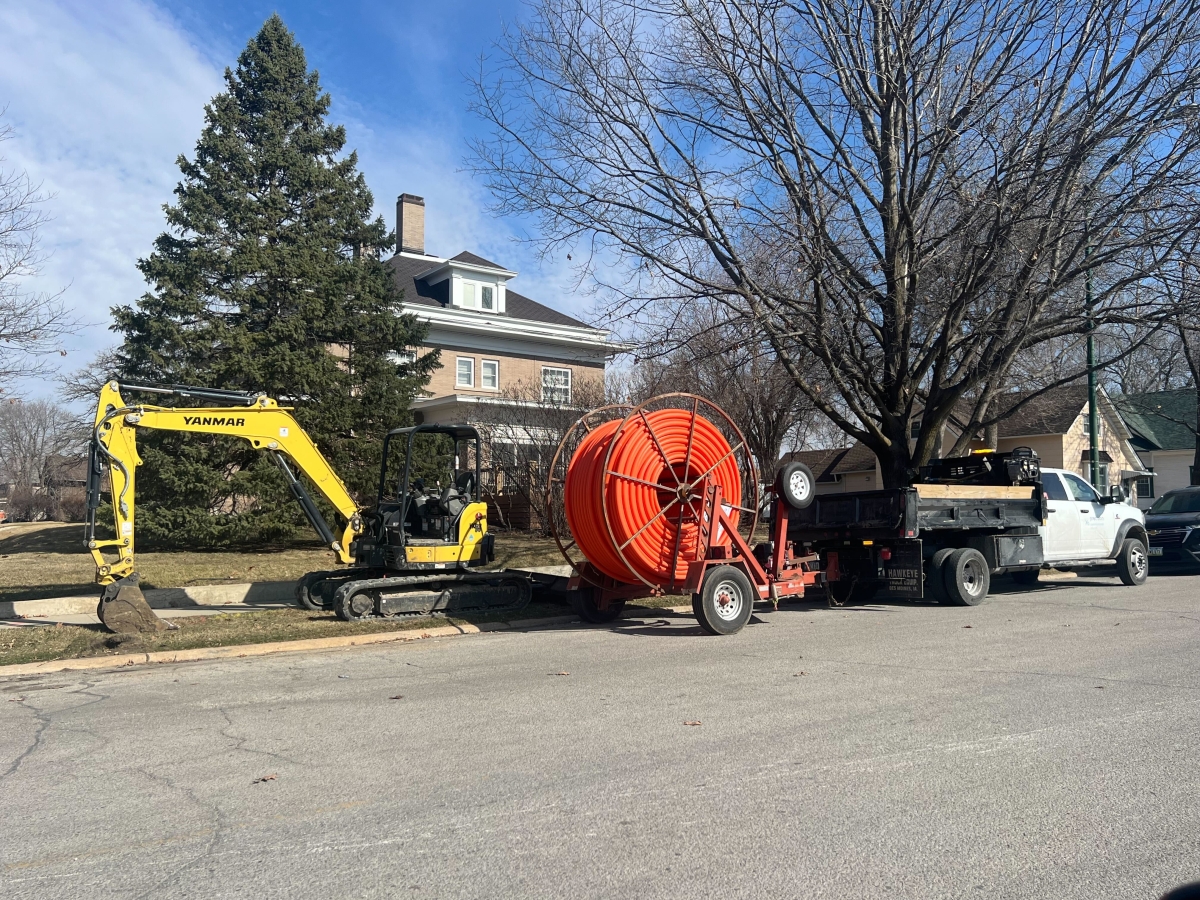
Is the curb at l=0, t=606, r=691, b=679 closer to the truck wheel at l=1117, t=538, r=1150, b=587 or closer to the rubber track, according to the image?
the rubber track

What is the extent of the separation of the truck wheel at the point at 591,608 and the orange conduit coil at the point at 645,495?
0.76 meters

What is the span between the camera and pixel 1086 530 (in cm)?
1666

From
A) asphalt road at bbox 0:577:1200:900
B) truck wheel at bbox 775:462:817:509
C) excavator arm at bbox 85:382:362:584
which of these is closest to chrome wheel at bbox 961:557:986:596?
truck wheel at bbox 775:462:817:509

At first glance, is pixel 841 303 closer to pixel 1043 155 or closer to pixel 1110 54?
pixel 1043 155

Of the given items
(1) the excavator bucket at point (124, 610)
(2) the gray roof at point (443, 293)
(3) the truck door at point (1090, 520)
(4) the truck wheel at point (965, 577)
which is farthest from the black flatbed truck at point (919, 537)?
(2) the gray roof at point (443, 293)

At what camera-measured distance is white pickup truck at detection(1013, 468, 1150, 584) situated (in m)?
16.2

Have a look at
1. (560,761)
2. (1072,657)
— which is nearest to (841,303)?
(1072,657)

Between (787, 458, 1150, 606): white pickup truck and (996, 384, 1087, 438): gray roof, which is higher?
(996, 384, 1087, 438): gray roof

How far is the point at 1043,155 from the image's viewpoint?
14930mm

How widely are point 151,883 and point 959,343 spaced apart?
53.3 feet

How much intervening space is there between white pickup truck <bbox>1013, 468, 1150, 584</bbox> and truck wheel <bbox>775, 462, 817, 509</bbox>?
5.55 metres

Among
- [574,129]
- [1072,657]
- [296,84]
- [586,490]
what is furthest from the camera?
[296,84]

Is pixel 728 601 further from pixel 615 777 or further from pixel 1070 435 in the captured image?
pixel 1070 435

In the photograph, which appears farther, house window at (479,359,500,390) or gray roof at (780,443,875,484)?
gray roof at (780,443,875,484)
